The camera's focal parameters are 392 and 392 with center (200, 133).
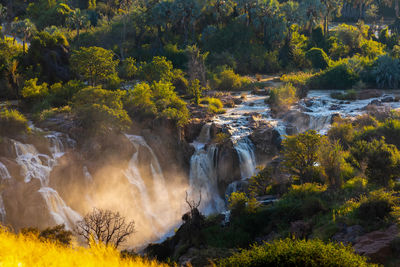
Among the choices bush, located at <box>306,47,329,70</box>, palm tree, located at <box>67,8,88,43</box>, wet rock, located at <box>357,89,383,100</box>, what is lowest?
wet rock, located at <box>357,89,383,100</box>

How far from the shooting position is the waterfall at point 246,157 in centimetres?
3619

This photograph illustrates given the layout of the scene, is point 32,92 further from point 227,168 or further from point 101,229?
point 227,168

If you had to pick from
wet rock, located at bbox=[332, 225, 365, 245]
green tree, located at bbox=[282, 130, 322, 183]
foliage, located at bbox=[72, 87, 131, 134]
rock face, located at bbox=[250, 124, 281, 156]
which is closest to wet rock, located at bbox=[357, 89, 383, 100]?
rock face, located at bbox=[250, 124, 281, 156]

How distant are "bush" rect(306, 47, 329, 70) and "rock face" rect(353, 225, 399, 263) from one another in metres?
55.9

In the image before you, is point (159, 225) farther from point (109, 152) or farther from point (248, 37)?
point (248, 37)

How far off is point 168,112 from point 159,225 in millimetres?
11260

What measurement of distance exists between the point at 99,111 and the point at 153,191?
842 centimetres

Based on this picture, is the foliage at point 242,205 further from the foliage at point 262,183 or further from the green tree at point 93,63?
the green tree at point 93,63

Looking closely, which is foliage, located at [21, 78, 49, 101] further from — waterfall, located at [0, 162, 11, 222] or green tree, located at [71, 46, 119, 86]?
waterfall, located at [0, 162, 11, 222]

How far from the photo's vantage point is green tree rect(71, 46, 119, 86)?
45.7 m

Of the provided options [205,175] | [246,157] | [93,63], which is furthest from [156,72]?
[246,157]

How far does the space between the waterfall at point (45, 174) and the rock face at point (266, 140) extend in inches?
701

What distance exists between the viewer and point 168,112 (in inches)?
1494

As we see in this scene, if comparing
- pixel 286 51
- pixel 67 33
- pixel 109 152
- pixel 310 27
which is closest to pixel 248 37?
pixel 286 51
